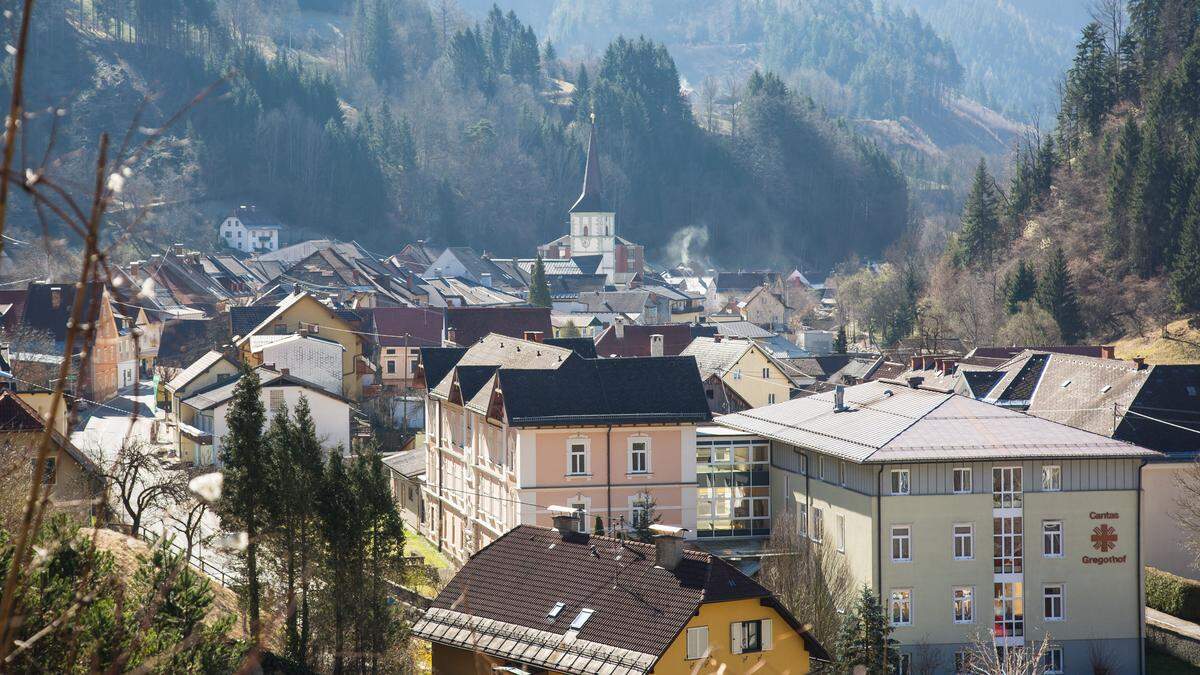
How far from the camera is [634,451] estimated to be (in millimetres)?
28750

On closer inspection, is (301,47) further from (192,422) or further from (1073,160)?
(192,422)

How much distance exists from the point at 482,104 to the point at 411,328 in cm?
8068

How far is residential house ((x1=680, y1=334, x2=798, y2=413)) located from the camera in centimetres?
4553

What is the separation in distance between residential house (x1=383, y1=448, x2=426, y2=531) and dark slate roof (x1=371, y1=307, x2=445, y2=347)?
16.0m

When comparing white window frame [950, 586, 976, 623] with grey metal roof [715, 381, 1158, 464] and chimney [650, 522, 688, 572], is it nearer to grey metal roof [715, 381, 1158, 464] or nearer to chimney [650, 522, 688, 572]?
grey metal roof [715, 381, 1158, 464]

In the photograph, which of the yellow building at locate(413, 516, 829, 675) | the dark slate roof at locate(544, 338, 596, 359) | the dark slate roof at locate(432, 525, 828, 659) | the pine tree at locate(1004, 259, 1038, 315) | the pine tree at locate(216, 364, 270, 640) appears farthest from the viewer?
the pine tree at locate(1004, 259, 1038, 315)

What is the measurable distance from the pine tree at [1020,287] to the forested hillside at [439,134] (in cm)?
5623

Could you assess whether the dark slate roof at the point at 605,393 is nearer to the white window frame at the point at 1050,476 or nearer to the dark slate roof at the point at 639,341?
the white window frame at the point at 1050,476

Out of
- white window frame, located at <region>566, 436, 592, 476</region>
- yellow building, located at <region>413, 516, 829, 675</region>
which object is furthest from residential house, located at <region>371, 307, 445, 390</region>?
yellow building, located at <region>413, 516, 829, 675</region>

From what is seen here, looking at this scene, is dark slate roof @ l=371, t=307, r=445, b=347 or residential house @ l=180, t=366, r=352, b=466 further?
dark slate roof @ l=371, t=307, r=445, b=347

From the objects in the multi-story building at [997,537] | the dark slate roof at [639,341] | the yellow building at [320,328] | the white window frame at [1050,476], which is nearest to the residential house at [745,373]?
the dark slate roof at [639,341]

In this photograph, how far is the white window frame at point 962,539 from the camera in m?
25.3

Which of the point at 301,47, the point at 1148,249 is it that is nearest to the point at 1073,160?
the point at 1148,249

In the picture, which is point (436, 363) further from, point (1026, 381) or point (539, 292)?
point (539, 292)
